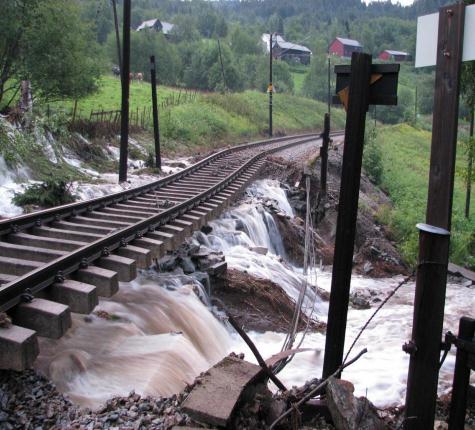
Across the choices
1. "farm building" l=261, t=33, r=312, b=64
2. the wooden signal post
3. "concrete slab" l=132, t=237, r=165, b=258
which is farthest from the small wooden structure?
the wooden signal post

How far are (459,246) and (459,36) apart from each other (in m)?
14.7

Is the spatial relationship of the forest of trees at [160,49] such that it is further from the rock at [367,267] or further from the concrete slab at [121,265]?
the concrete slab at [121,265]

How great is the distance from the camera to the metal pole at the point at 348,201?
4.81 metres

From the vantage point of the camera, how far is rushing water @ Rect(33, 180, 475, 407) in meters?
5.15

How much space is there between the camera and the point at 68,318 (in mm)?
4801

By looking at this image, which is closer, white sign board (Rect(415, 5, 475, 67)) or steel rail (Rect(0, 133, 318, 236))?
white sign board (Rect(415, 5, 475, 67))

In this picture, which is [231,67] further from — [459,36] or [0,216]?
[459,36]

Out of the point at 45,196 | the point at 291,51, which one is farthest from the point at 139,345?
the point at 291,51

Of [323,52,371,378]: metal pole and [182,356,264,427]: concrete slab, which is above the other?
[323,52,371,378]: metal pole

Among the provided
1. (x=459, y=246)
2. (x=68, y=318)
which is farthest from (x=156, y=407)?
Result: (x=459, y=246)

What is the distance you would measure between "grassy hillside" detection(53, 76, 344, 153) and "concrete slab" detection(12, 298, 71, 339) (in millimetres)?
18224

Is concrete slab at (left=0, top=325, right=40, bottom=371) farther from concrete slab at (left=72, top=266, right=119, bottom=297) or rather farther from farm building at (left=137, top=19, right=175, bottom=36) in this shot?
farm building at (left=137, top=19, right=175, bottom=36)

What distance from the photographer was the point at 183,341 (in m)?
6.36

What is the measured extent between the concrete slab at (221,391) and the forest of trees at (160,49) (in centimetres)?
1888
